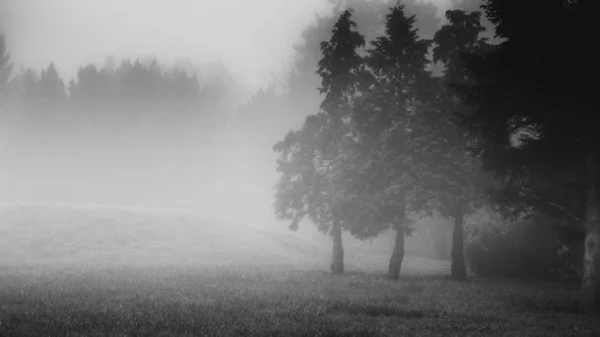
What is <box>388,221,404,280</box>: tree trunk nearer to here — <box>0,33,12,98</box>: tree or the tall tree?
the tall tree

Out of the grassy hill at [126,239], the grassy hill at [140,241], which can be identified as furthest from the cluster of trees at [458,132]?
the grassy hill at [126,239]

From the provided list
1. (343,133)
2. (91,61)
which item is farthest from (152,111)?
(343,133)

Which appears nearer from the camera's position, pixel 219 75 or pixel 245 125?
pixel 245 125

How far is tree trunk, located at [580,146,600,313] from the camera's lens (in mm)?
12633

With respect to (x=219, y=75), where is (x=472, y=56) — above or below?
below

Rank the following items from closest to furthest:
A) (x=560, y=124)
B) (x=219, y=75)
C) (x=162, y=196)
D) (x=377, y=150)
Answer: (x=560, y=124) < (x=377, y=150) < (x=162, y=196) < (x=219, y=75)

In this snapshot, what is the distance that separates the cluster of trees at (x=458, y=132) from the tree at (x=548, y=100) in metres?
0.04

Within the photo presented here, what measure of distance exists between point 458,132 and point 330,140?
7800mm

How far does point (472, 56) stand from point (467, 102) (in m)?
1.68

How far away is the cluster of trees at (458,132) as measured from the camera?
12614 millimetres

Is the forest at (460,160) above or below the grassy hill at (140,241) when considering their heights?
above

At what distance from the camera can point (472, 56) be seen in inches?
570

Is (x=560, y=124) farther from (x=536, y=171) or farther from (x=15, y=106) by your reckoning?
(x=15, y=106)

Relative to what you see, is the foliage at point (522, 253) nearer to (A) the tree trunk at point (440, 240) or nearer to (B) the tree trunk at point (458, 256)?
(B) the tree trunk at point (458, 256)
